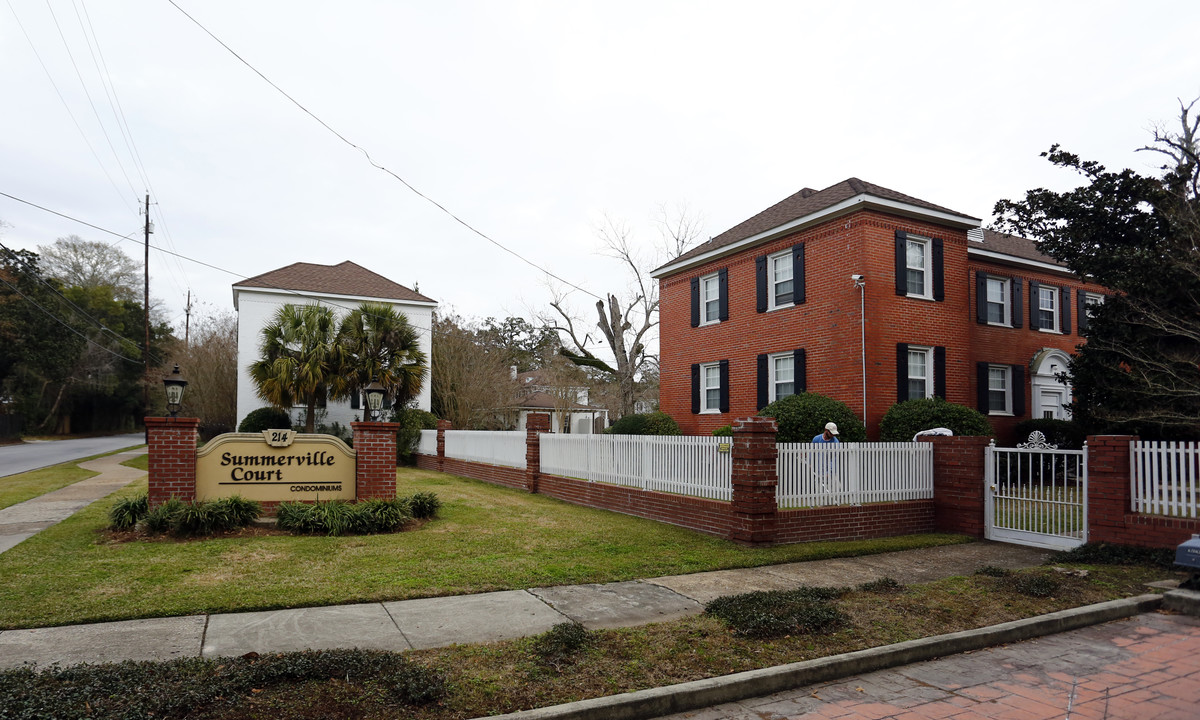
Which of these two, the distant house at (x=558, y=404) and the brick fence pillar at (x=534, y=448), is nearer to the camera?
the brick fence pillar at (x=534, y=448)

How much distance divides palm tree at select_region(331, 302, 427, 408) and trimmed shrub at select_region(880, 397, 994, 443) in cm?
1616

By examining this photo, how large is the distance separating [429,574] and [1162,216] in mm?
16450

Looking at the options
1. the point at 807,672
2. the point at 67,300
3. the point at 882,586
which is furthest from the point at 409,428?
the point at 67,300

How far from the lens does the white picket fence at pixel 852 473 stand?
34.6 feet

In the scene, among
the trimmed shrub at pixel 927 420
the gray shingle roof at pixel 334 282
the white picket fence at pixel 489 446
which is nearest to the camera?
the trimmed shrub at pixel 927 420

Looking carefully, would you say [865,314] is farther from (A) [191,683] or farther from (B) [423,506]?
(A) [191,683]

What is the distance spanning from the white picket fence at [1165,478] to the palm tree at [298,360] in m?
21.8

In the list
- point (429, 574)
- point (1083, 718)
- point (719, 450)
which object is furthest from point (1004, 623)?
point (429, 574)

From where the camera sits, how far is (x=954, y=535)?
1115 centimetres

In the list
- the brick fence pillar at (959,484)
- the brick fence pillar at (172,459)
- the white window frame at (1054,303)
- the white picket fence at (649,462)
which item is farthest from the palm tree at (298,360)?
the white window frame at (1054,303)

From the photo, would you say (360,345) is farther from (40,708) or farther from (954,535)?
(40,708)

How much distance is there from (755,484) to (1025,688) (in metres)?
4.94

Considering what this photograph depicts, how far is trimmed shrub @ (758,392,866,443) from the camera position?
601 inches

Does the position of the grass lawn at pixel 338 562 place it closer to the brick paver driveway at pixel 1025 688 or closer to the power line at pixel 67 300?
the brick paver driveway at pixel 1025 688
